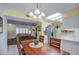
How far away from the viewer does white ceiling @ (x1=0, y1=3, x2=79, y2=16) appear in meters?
1.98

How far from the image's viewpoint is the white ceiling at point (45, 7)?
78.1 inches

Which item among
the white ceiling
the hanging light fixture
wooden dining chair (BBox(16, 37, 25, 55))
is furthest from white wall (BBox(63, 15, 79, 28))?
wooden dining chair (BBox(16, 37, 25, 55))

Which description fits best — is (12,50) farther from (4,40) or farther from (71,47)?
(71,47)

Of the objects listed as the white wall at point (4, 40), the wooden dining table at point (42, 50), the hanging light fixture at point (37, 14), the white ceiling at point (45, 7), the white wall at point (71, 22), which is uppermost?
the white ceiling at point (45, 7)

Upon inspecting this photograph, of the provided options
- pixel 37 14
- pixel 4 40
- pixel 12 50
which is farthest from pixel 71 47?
pixel 4 40

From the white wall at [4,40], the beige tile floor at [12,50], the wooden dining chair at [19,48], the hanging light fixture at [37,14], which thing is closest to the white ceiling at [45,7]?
the hanging light fixture at [37,14]

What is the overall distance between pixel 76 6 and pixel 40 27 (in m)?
0.77

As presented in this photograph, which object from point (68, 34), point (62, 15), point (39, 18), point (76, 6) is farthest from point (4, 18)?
point (76, 6)

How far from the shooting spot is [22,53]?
2014mm

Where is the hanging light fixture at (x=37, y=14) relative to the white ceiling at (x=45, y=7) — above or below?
below

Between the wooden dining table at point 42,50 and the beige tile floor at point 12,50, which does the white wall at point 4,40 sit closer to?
the beige tile floor at point 12,50

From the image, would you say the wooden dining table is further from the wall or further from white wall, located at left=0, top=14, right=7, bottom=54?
white wall, located at left=0, top=14, right=7, bottom=54

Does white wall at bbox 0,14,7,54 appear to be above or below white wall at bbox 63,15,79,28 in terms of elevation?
below

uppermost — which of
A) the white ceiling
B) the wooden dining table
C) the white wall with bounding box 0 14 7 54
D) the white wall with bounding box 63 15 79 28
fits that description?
the white ceiling
